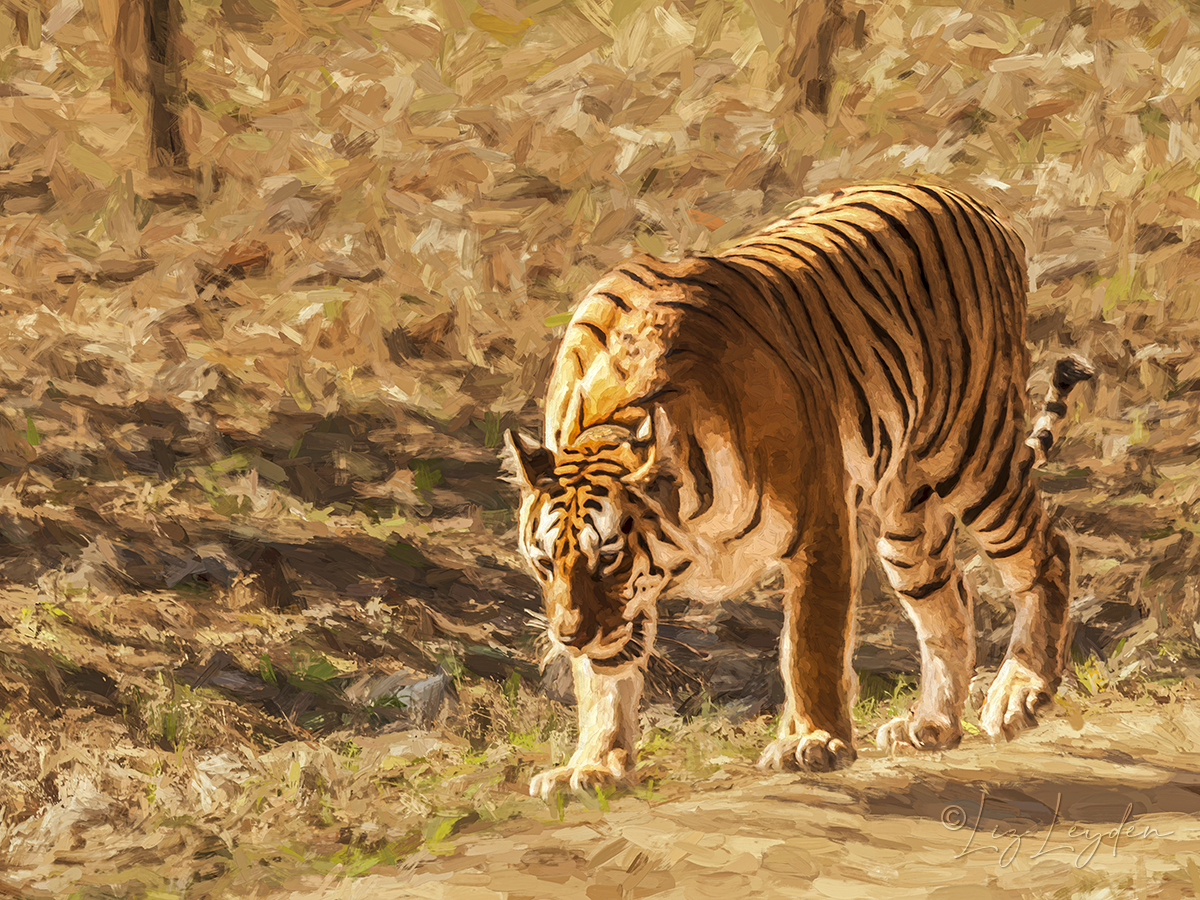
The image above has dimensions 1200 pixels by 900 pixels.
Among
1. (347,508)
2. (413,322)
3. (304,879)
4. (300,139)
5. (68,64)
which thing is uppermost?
(68,64)

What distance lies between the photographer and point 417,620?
6035 mm

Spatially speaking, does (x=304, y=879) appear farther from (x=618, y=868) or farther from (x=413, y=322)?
(x=413, y=322)

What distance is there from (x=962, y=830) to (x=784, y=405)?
139cm

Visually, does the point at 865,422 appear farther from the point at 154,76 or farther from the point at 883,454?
the point at 154,76

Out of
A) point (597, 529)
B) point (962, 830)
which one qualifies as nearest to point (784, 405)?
point (597, 529)

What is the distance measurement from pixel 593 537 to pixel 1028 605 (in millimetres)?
2115

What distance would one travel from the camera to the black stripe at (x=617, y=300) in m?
3.71

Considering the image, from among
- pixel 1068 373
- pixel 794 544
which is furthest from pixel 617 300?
pixel 1068 373

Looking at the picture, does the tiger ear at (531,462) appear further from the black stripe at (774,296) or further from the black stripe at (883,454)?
the black stripe at (883,454)

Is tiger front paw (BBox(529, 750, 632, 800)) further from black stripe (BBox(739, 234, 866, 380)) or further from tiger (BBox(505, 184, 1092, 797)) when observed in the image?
black stripe (BBox(739, 234, 866, 380))

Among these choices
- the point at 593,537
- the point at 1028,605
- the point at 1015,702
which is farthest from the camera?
the point at 1028,605

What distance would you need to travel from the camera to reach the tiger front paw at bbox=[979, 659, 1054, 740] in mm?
4398

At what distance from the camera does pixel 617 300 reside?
3.73m

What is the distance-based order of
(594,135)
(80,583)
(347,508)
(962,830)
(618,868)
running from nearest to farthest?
1. (618,868)
2. (962,830)
3. (80,583)
4. (347,508)
5. (594,135)
